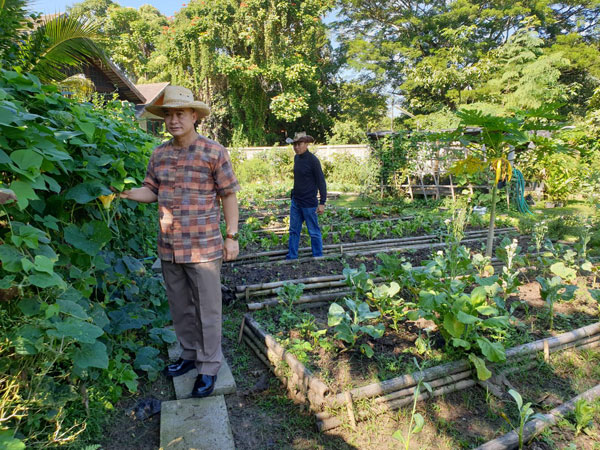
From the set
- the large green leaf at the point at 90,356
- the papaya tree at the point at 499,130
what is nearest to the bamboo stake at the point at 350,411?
the large green leaf at the point at 90,356

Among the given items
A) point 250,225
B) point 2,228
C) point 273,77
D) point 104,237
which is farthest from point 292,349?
point 273,77

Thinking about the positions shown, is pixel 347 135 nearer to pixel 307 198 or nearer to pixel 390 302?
pixel 307 198

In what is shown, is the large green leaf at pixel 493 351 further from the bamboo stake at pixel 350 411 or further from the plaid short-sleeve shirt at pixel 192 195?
the plaid short-sleeve shirt at pixel 192 195

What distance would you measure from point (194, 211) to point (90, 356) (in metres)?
0.97

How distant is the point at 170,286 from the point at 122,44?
110ft

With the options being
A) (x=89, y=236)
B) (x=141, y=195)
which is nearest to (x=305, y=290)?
(x=141, y=195)

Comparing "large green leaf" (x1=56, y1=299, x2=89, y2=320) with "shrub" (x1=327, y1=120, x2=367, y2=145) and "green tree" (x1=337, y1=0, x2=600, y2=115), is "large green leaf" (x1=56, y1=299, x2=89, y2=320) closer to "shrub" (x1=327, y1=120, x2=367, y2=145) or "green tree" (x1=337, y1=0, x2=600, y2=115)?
"green tree" (x1=337, y1=0, x2=600, y2=115)

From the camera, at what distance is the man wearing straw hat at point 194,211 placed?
2.33 m

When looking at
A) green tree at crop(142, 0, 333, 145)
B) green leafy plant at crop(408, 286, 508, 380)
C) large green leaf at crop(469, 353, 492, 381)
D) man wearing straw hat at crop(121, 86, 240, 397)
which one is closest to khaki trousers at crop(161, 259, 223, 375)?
man wearing straw hat at crop(121, 86, 240, 397)

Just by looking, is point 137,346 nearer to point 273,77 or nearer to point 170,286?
point 170,286

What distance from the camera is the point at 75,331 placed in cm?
156

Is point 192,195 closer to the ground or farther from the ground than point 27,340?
farther from the ground

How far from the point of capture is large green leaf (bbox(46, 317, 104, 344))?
153cm

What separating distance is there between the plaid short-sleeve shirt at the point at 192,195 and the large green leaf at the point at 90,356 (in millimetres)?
718
